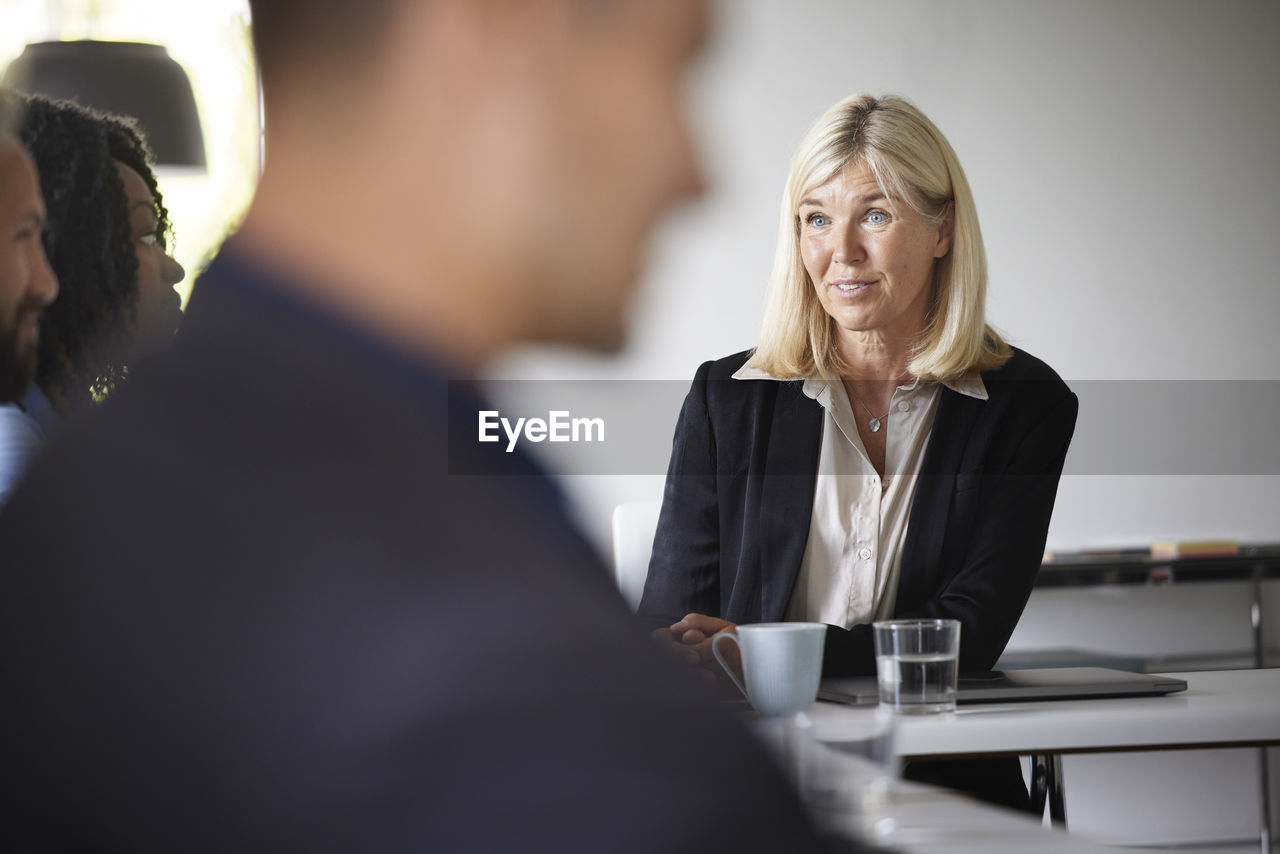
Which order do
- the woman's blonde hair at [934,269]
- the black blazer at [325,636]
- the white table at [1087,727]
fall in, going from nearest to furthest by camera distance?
the black blazer at [325,636]
the white table at [1087,727]
the woman's blonde hair at [934,269]

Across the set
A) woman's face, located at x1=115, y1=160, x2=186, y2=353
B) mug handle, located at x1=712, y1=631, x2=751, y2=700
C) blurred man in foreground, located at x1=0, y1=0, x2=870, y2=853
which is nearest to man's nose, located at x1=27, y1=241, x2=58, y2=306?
woman's face, located at x1=115, y1=160, x2=186, y2=353

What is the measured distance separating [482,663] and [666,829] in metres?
0.05

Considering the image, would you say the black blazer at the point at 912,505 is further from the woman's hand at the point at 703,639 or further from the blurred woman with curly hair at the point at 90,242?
the blurred woman with curly hair at the point at 90,242

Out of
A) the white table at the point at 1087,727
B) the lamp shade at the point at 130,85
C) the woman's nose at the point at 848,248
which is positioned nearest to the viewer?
the white table at the point at 1087,727

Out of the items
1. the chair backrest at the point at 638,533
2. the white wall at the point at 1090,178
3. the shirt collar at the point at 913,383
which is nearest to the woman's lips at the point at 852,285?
the shirt collar at the point at 913,383

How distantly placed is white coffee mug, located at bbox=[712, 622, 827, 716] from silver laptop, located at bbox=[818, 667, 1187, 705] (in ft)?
0.27

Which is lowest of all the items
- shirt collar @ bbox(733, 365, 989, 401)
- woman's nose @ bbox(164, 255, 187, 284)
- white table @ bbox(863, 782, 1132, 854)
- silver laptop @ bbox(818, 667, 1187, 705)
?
silver laptop @ bbox(818, 667, 1187, 705)

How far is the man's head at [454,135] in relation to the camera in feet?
1.11

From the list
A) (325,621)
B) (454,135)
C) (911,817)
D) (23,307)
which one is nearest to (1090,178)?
(23,307)

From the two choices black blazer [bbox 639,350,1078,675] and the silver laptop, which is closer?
the silver laptop

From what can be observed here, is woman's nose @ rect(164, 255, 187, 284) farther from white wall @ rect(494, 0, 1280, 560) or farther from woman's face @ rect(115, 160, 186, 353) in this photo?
white wall @ rect(494, 0, 1280, 560)

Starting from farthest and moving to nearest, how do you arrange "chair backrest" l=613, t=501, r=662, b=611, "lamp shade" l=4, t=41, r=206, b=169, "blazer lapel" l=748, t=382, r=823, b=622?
"lamp shade" l=4, t=41, r=206, b=169
"chair backrest" l=613, t=501, r=662, b=611
"blazer lapel" l=748, t=382, r=823, b=622

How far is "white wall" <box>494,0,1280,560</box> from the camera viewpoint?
264cm

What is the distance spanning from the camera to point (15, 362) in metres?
1.97
